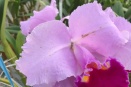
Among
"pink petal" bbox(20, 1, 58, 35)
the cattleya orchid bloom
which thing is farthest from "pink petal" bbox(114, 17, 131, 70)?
"pink petal" bbox(20, 1, 58, 35)

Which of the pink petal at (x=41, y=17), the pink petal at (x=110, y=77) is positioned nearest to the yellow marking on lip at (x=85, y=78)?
the pink petal at (x=110, y=77)

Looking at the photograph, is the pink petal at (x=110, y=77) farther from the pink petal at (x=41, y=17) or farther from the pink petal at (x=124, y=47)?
the pink petal at (x=41, y=17)

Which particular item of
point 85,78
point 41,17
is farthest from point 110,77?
point 41,17

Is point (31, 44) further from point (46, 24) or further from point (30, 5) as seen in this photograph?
A: point (30, 5)

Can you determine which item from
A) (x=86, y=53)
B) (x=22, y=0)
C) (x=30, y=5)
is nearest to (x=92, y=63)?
(x=86, y=53)

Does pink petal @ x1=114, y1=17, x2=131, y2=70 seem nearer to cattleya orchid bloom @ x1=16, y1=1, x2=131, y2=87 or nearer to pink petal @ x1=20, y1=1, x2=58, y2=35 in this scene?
cattleya orchid bloom @ x1=16, y1=1, x2=131, y2=87

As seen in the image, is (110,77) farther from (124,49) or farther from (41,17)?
(41,17)
